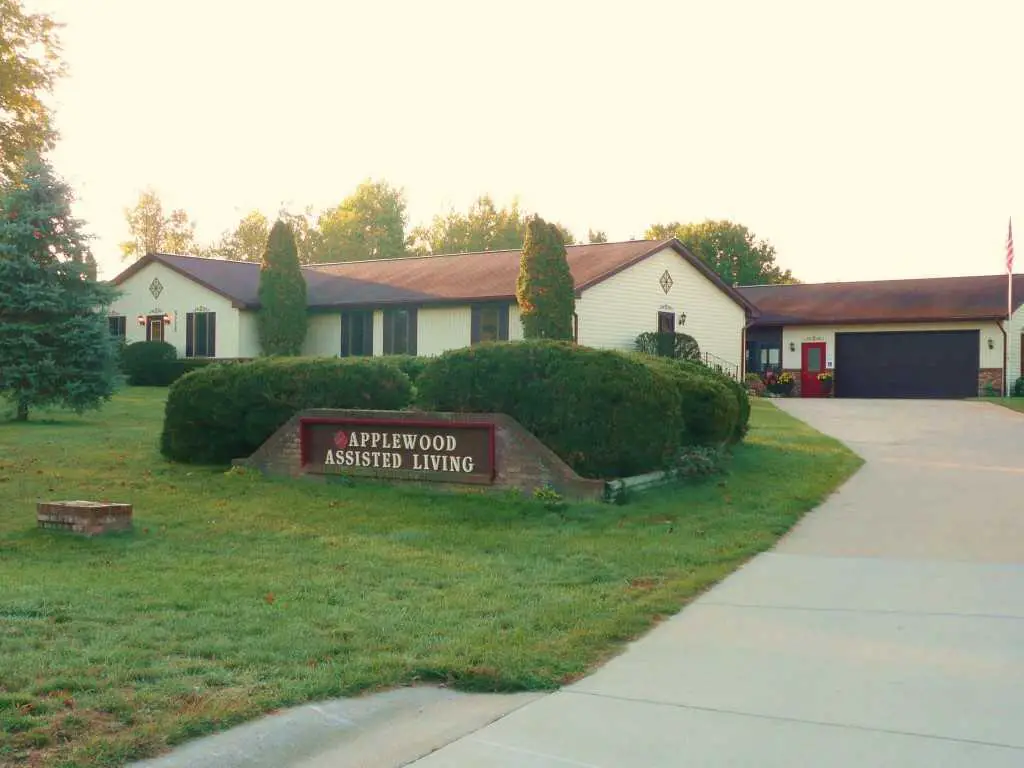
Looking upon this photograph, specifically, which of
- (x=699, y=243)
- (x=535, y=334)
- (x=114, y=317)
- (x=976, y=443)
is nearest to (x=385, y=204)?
(x=699, y=243)

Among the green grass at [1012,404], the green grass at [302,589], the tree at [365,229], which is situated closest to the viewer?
the green grass at [302,589]

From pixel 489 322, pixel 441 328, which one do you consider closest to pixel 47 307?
pixel 441 328

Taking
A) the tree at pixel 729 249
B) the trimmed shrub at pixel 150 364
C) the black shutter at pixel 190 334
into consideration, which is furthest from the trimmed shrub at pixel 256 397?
the tree at pixel 729 249

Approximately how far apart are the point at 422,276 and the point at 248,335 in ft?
19.9

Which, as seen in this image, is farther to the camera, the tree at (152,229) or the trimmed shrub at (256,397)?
the tree at (152,229)

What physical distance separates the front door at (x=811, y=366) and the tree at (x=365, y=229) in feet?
145

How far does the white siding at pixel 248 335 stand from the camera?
3572 centimetres

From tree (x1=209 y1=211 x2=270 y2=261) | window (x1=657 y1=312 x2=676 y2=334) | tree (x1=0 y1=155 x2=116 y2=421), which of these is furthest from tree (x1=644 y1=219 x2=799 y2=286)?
tree (x1=0 y1=155 x2=116 y2=421)

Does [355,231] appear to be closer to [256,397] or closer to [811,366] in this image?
[811,366]

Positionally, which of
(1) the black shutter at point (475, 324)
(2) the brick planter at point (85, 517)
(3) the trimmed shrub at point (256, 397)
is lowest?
(2) the brick planter at point (85, 517)

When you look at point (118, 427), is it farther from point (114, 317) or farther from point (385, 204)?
point (385, 204)

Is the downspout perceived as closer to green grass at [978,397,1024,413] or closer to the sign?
green grass at [978,397,1024,413]

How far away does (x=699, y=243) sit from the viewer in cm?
7194

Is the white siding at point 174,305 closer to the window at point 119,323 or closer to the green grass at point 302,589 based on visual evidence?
the window at point 119,323
